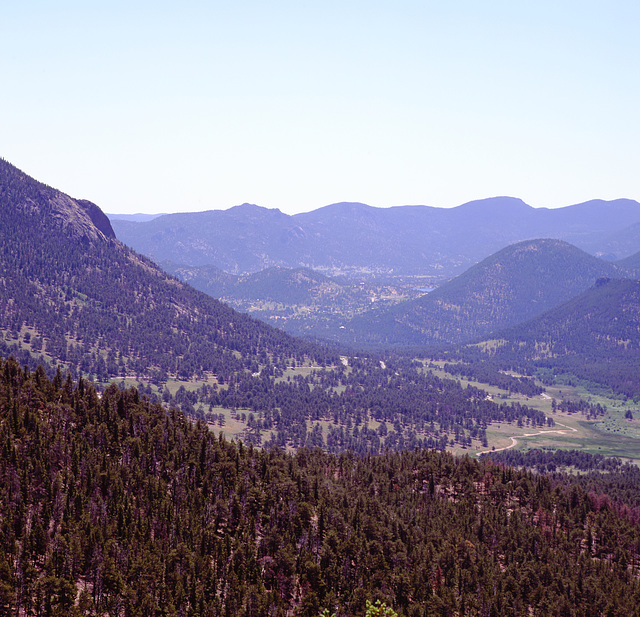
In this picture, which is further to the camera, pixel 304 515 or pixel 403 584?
pixel 304 515

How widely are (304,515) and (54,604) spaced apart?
2109 inches

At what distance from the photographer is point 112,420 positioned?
141 meters

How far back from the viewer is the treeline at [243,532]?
91312mm

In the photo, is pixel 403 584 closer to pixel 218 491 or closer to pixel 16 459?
pixel 218 491

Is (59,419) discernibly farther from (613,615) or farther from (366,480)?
(613,615)

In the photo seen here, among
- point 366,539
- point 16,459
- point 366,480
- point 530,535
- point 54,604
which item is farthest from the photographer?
point 366,480

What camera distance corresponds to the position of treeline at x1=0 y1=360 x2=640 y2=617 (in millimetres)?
91312

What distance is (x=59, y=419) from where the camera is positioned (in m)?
132

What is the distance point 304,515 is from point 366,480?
38941mm

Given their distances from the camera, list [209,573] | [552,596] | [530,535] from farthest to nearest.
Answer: [530,535], [552,596], [209,573]

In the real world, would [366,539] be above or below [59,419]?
below

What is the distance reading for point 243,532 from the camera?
115 meters

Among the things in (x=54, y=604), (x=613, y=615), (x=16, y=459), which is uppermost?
(x=16, y=459)

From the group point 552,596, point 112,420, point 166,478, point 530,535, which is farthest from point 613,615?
point 112,420
